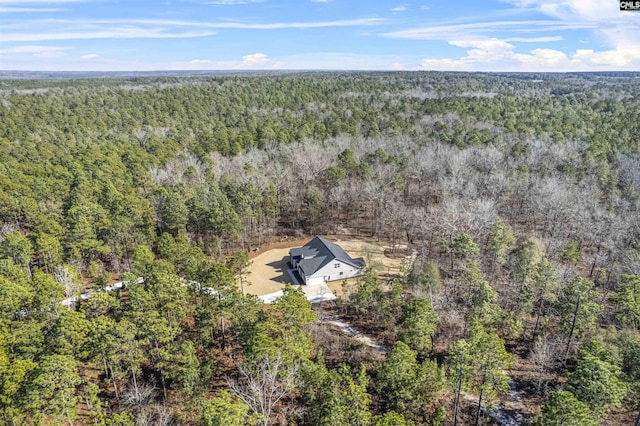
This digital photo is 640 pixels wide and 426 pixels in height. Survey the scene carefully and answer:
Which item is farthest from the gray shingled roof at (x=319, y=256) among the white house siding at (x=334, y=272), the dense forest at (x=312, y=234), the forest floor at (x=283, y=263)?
the dense forest at (x=312, y=234)

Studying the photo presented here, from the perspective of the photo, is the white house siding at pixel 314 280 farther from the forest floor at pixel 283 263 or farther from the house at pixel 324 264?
the forest floor at pixel 283 263

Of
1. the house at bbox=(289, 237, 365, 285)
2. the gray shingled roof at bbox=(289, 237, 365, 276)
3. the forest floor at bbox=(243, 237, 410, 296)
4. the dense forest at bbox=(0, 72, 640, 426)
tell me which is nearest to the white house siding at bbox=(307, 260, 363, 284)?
the house at bbox=(289, 237, 365, 285)

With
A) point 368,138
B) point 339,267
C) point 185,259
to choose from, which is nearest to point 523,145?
point 368,138

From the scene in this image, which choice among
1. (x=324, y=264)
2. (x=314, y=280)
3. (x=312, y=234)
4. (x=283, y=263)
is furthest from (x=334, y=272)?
(x=312, y=234)

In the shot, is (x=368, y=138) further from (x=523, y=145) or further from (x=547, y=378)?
(x=547, y=378)

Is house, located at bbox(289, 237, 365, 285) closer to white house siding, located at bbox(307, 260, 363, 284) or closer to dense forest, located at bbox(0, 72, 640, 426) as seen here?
white house siding, located at bbox(307, 260, 363, 284)

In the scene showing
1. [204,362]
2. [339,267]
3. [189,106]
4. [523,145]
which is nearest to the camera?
[204,362]

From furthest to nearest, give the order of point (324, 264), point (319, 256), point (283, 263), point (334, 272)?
point (283, 263) < point (319, 256) < point (334, 272) < point (324, 264)

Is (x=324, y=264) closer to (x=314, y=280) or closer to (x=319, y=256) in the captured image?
(x=319, y=256)
